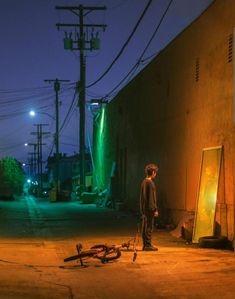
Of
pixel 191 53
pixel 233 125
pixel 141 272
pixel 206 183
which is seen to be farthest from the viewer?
pixel 191 53

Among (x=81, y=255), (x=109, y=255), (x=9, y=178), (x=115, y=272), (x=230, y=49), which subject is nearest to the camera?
(x=115, y=272)

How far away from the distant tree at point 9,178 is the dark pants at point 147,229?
5318cm

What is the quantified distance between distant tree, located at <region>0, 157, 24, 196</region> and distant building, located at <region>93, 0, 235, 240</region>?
37800 millimetres

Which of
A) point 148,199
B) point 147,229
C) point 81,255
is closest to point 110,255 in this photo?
point 81,255

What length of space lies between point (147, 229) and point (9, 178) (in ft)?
189

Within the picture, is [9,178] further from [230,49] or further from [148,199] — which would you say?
[148,199]

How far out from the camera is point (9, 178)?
68.7 m

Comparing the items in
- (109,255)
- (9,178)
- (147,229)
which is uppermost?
(9,178)

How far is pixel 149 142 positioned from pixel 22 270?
13457 mm

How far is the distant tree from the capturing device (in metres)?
65.0

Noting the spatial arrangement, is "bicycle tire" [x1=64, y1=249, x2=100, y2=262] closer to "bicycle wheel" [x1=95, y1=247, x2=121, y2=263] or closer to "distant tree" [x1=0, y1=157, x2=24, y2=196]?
"bicycle wheel" [x1=95, y1=247, x2=121, y2=263]

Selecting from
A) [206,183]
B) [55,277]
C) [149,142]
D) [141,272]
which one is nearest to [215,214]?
[206,183]

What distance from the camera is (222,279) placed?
924 cm

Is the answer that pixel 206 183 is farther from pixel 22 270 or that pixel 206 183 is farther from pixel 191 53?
pixel 22 270
